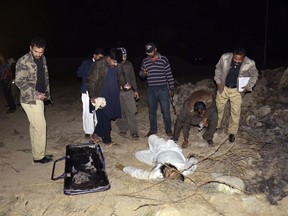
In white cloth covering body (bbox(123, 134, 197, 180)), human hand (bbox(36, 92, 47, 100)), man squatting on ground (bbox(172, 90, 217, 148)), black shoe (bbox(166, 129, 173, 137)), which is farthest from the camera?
black shoe (bbox(166, 129, 173, 137))

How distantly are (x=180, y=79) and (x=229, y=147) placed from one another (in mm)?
8030

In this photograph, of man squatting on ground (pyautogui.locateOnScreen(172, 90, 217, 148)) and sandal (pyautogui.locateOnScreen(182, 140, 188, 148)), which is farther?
sandal (pyautogui.locateOnScreen(182, 140, 188, 148))

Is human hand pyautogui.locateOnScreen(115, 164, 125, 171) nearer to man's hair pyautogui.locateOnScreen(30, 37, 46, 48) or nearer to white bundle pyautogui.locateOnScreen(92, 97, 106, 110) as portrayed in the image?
white bundle pyautogui.locateOnScreen(92, 97, 106, 110)

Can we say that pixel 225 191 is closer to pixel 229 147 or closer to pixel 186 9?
pixel 229 147

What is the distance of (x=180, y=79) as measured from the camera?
14.3 m

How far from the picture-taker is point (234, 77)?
6.45 m

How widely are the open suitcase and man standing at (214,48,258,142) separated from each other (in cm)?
296

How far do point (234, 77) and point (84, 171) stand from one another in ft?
11.8

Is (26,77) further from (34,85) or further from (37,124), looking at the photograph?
(37,124)

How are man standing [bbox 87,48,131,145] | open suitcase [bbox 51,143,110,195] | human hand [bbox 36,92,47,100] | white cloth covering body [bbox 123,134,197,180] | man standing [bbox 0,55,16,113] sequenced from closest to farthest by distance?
1. open suitcase [bbox 51,143,110,195]
2. white cloth covering body [bbox 123,134,197,180]
3. human hand [bbox 36,92,47,100]
4. man standing [bbox 87,48,131,145]
5. man standing [bbox 0,55,16,113]

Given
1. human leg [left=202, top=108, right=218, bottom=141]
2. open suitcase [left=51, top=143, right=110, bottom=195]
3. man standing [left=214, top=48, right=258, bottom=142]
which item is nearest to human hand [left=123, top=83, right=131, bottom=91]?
open suitcase [left=51, top=143, right=110, bottom=195]

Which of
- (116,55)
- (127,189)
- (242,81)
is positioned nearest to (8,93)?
(116,55)

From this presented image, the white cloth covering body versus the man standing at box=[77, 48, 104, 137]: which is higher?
the man standing at box=[77, 48, 104, 137]

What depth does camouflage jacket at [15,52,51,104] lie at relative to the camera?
512cm
